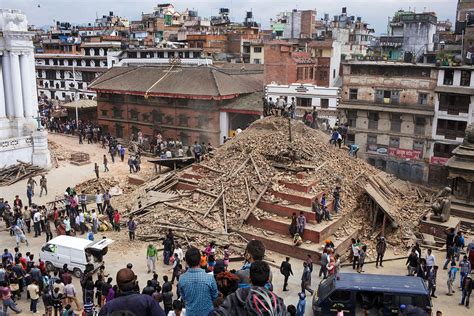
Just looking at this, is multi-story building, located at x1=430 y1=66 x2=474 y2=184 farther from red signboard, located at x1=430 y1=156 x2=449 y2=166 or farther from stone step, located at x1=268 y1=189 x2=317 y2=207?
stone step, located at x1=268 y1=189 x2=317 y2=207

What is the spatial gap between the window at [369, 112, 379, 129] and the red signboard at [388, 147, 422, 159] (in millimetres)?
2481

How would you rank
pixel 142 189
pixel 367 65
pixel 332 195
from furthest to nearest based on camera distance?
pixel 367 65 < pixel 142 189 < pixel 332 195

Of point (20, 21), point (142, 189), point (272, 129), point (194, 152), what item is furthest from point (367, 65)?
point (20, 21)

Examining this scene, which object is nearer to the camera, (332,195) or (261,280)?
(261,280)

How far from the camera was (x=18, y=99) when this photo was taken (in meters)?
41.9

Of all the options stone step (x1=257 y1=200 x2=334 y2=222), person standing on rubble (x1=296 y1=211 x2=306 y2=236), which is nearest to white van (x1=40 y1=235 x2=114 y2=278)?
stone step (x1=257 y1=200 x2=334 y2=222)

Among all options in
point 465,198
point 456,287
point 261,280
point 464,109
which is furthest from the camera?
point 464,109

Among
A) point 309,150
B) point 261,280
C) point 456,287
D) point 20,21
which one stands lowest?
point 456,287

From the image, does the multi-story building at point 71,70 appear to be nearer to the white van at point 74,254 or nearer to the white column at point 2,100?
the white column at point 2,100

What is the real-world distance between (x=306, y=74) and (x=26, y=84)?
3061cm

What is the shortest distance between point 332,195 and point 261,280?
22231mm

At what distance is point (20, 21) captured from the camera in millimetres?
41062

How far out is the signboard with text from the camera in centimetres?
4247

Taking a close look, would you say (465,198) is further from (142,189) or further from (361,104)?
(142,189)
